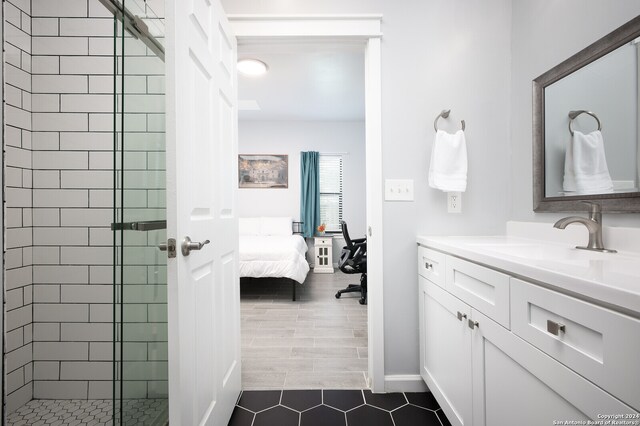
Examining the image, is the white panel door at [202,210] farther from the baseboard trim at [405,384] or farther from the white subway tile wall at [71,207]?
the baseboard trim at [405,384]

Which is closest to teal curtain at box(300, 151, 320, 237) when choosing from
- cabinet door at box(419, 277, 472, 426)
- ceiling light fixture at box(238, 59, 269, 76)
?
ceiling light fixture at box(238, 59, 269, 76)

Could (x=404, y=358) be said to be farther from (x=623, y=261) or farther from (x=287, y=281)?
(x=287, y=281)

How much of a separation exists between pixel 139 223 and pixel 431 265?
1305 mm

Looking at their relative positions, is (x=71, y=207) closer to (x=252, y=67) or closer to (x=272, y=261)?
(x=272, y=261)

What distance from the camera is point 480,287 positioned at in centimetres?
105

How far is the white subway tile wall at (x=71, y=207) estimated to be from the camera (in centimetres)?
106

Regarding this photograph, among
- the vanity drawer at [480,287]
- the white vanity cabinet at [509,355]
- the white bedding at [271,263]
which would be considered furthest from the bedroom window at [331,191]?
the vanity drawer at [480,287]

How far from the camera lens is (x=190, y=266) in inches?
39.0

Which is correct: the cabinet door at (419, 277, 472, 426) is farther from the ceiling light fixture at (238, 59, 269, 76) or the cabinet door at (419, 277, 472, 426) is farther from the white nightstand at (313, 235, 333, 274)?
the white nightstand at (313, 235, 333, 274)

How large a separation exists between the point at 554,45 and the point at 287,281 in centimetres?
375

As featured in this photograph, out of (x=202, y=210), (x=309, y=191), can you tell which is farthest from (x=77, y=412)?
(x=309, y=191)

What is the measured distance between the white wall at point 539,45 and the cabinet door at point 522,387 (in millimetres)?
699

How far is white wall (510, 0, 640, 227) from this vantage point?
3.74 feet

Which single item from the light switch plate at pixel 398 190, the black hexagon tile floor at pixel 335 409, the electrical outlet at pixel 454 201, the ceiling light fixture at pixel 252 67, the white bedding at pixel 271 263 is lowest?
the black hexagon tile floor at pixel 335 409
